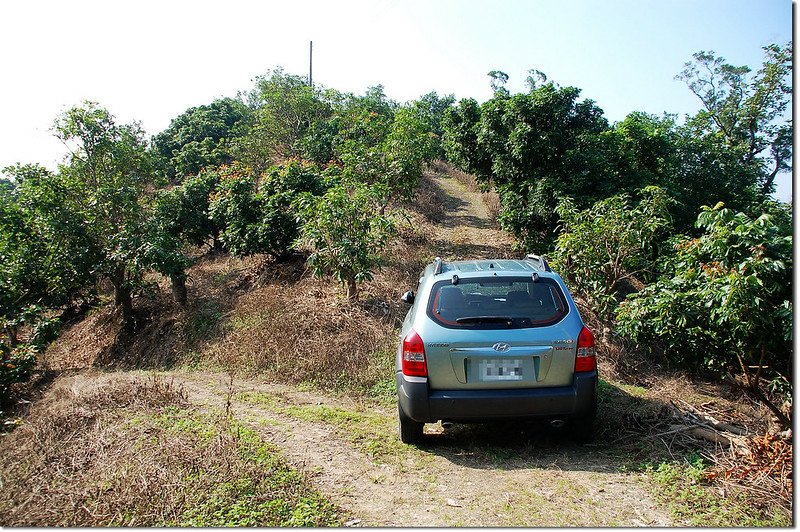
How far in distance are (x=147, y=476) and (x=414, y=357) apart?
2050 millimetres

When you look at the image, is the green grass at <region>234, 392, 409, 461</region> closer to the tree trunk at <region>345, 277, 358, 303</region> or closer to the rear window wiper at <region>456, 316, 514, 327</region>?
the rear window wiper at <region>456, 316, 514, 327</region>

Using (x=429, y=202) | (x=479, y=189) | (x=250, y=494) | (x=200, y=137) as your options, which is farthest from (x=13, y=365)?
(x=200, y=137)

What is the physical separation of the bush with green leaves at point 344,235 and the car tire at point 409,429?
14.1 ft

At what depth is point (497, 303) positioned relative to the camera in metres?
4.26

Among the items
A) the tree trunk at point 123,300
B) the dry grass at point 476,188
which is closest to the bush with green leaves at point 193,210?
the tree trunk at point 123,300

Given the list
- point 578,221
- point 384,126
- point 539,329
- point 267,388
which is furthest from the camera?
point 384,126

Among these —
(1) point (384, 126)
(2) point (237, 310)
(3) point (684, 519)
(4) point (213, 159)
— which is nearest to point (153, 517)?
(3) point (684, 519)

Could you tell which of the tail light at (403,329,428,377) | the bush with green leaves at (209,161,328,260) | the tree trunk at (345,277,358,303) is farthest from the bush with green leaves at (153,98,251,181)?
the tail light at (403,329,428,377)

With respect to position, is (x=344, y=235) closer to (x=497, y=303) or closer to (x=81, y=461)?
(x=497, y=303)

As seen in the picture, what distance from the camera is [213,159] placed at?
816 inches

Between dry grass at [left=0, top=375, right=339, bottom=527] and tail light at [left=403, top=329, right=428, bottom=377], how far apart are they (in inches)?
44.6

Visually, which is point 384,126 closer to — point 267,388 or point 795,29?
point 267,388

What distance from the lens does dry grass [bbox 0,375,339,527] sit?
3.12m

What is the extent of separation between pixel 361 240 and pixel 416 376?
16.0 ft
